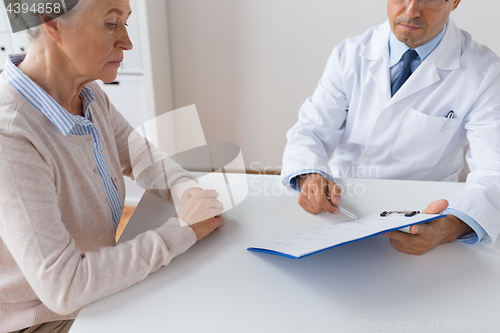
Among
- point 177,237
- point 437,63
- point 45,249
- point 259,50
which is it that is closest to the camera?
point 45,249

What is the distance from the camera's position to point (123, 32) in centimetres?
78

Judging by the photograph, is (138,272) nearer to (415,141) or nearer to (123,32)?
(123,32)

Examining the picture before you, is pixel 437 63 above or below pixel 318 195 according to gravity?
above

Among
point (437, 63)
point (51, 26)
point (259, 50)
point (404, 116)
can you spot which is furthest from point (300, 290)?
point (259, 50)

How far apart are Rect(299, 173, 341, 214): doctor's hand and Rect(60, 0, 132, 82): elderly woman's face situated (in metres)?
0.54

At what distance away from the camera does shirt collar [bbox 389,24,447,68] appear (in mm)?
1161

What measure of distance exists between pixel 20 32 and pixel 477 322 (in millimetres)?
983

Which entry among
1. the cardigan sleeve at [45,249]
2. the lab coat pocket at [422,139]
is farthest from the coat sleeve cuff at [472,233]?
the cardigan sleeve at [45,249]

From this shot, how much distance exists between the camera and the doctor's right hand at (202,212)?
30.7 inches

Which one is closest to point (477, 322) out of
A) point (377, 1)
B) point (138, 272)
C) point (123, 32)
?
point (138, 272)

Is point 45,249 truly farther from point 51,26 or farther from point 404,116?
point 404,116

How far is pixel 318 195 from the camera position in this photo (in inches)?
35.1

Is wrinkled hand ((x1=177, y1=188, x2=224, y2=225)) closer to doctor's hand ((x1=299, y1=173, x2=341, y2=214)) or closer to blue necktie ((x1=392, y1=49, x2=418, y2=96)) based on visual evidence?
doctor's hand ((x1=299, y1=173, x2=341, y2=214))

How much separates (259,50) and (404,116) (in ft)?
3.91
